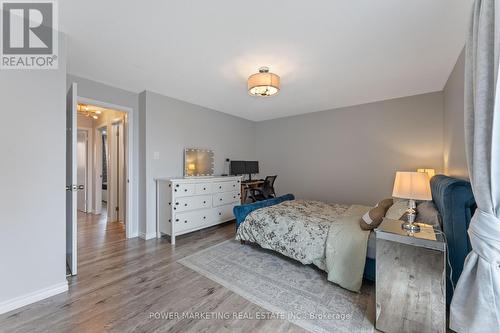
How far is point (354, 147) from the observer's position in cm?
421

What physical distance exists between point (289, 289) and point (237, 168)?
10.1 ft

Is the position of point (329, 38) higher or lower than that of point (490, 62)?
higher

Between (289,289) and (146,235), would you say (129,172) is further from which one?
(289,289)

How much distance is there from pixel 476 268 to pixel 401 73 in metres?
2.45

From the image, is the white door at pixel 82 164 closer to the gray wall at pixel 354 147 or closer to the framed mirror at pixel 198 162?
the framed mirror at pixel 198 162

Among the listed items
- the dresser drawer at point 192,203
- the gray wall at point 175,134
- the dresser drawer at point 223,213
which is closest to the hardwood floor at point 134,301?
the dresser drawer at point 192,203

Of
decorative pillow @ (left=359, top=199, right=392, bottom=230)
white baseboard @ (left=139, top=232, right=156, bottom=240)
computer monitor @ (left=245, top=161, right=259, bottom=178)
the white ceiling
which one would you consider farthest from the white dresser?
decorative pillow @ (left=359, top=199, right=392, bottom=230)

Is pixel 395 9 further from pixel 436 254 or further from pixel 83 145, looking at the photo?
pixel 83 145

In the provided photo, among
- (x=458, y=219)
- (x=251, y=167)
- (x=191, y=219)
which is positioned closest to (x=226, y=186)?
(x=191, y=219)

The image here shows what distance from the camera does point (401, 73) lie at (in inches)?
108

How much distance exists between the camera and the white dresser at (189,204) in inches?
130

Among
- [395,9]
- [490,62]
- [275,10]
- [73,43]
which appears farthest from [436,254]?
[73,43]

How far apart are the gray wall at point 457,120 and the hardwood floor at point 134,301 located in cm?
233

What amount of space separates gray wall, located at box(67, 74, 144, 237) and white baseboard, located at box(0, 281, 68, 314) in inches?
59.7
